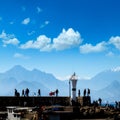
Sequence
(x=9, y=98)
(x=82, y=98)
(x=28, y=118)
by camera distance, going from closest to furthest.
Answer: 1. (x=28, y=118)
2. (x=9, y=98)
3. (x=82, y=98)

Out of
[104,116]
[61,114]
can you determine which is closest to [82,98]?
[104,116]

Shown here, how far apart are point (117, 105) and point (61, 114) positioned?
98.7ft

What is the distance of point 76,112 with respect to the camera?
53781 mm

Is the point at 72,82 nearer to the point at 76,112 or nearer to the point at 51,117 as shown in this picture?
the point at 76,112

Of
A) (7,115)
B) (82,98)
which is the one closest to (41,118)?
(7,115)

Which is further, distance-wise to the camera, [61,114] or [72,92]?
[72,92]

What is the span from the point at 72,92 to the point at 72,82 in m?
1.85

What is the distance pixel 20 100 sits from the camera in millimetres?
68625

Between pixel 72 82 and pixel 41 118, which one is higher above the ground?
pixel 72 82

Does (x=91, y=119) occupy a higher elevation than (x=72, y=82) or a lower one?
lower

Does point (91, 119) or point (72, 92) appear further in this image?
point (72, 92)

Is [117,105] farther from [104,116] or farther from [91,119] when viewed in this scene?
[91,119]

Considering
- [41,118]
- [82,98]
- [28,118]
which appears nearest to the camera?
[41,118]

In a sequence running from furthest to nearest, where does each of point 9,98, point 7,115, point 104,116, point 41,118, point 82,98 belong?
point 82,98 → point 9,98 → point 104,116 → point 7,115 → point 41,118
